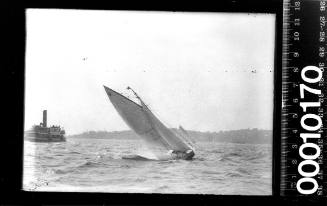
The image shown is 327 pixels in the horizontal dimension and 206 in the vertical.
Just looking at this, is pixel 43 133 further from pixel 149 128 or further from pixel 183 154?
pixel 183 154

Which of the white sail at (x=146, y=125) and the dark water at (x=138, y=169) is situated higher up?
the white sail at (x=146, y=125)

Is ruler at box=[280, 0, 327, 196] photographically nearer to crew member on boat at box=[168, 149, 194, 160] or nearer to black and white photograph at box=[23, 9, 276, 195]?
black and white photograph at box=[23, 9, 276, 195]

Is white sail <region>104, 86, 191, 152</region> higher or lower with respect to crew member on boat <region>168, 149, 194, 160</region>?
higher

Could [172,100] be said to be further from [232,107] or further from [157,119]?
[232,107]

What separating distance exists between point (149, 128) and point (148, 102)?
9cm

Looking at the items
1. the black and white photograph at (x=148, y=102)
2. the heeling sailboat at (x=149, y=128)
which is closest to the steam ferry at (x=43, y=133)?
the black and white photograph at (x=148, y=102)

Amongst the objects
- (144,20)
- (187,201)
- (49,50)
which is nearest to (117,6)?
(144,20)

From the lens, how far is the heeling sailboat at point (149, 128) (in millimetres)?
1467

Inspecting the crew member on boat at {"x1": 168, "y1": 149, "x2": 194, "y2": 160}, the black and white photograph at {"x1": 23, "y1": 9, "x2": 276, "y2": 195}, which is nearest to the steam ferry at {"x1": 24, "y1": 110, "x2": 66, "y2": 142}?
the black and white photograph at {"x1": 23, "y1": 9, "x2": 276, "y2": 195}

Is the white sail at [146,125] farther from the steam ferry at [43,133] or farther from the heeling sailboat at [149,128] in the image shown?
the steam ferry at [43,133]

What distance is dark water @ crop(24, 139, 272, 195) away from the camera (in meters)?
1.45

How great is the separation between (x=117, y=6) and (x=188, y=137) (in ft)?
1.56

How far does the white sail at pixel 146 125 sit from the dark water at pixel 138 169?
0.04 m

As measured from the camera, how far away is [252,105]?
1.46 metres
